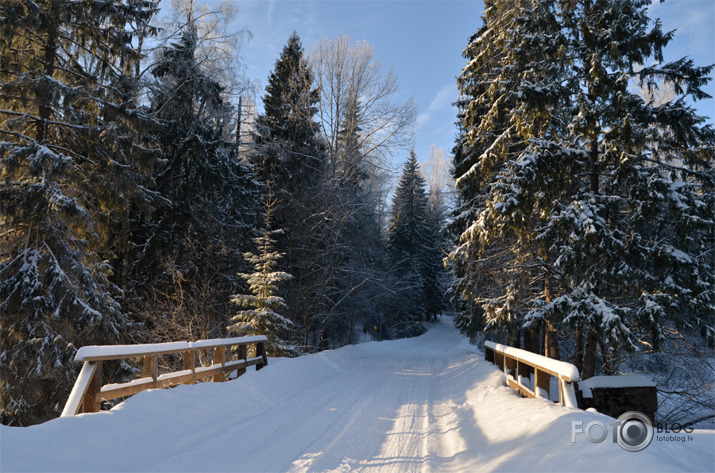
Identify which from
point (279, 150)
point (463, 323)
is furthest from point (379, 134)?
point (463, 323)

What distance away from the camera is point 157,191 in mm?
14867

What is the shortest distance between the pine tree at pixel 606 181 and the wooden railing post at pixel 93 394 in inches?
293

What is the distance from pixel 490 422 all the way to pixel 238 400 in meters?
3.81

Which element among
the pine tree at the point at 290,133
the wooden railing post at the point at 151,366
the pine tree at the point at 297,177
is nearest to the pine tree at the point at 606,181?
the wooden railing post at the point at 151,366

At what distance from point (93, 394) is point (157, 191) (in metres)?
11.5

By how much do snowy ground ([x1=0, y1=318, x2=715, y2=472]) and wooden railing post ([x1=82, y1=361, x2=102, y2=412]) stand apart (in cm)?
23

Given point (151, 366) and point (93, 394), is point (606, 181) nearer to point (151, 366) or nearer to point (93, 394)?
point (151, 366)

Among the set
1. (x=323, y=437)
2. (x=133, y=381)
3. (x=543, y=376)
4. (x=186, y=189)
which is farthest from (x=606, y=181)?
(x=186, y=189)

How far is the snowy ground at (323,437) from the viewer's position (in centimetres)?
347

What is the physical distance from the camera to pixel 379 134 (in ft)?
65.0

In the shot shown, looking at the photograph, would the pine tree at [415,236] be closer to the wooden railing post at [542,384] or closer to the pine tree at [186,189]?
the pine tree at [186,189]

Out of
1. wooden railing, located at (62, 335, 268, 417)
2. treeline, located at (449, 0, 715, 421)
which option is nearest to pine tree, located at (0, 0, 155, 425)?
wooden railing, located at (62, 335, 268, 417)

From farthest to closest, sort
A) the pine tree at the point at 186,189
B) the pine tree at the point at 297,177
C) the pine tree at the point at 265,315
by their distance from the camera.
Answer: the pine tree at the point at 297,177 < the pine tree at the point at 186,189 < the pine tree at the point at 265,315

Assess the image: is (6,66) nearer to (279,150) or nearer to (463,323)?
(279,150)
